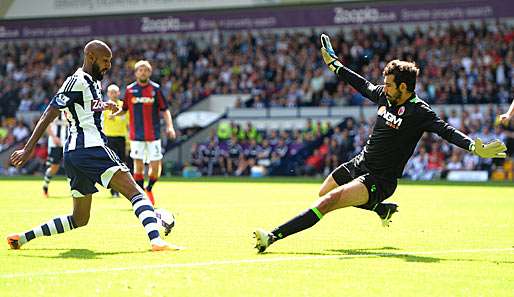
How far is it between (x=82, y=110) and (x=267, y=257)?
2606 mm

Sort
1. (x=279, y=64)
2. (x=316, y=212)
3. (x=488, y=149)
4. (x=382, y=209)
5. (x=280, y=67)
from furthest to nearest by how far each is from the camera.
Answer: (x=279, y=64)
(x=280, y=67)
(x=382, y=209)
(x=316, y=212)
(x=488, y=149)

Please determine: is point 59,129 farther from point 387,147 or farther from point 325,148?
point 387,147

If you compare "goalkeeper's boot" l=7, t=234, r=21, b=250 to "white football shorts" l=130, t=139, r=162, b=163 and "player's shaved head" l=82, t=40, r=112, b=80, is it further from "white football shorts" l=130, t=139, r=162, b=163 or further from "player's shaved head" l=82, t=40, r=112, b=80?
"white football shorts" l=130, t=139, r=162, b=163

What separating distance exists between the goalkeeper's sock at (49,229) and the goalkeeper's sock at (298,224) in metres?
2.33

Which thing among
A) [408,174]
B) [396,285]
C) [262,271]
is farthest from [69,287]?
[408,174]

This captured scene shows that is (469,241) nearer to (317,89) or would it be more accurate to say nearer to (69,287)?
(69,287)

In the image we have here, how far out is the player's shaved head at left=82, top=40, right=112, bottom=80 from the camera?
384 inches

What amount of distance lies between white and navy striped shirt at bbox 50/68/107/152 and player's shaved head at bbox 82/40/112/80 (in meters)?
0.08

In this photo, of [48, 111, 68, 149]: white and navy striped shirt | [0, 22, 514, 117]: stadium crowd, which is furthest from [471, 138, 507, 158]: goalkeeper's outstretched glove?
[0, 22, 514, 117]: stadium crowd

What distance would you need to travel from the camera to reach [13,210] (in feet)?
51.1

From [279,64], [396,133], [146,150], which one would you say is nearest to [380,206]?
[396,133]

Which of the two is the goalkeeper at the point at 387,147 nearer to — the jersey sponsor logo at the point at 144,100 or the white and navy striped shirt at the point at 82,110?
the white and navy striped shirt at the point at 82,110

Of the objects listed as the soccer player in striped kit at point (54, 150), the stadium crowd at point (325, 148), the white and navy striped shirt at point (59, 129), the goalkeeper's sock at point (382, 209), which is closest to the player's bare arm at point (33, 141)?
the goalkeeper's sock at point (382, 209)

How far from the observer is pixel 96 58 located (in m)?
9.79
